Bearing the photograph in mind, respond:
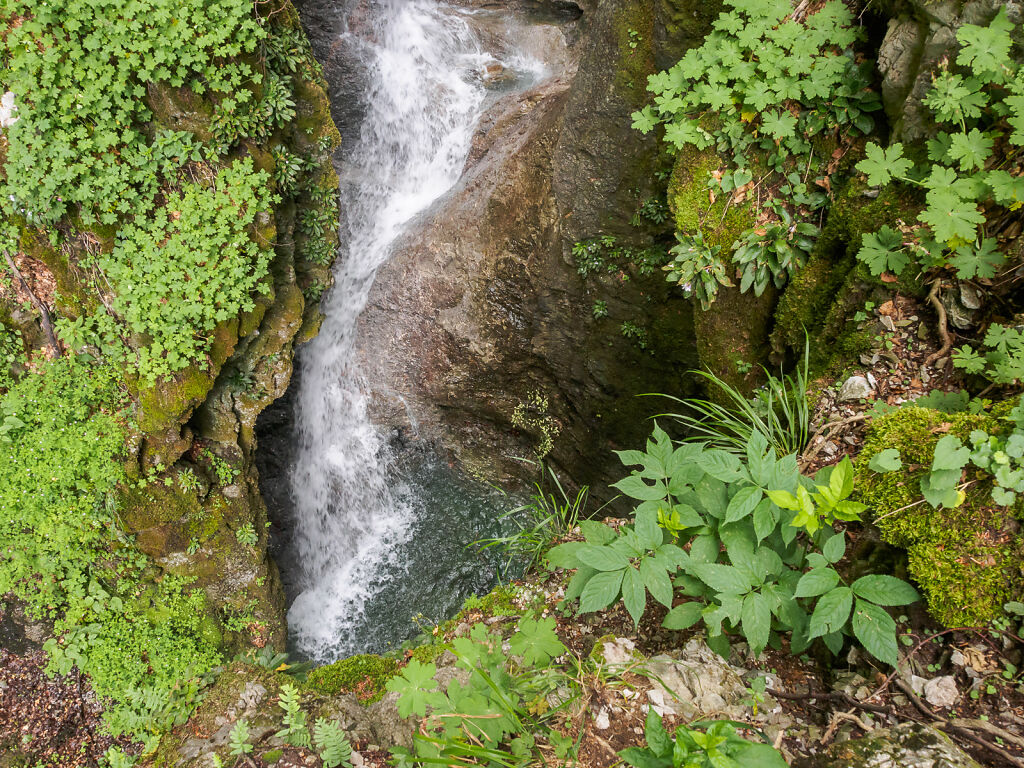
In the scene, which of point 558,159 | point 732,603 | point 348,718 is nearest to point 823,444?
point 732,603

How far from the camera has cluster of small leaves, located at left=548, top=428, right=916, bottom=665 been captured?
1898mm

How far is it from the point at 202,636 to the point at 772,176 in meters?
6.15

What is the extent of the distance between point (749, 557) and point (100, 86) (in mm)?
5220

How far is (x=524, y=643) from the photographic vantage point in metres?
2.27

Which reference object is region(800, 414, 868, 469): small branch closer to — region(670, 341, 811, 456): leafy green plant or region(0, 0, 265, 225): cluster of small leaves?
region(670, 341, 811, 456): leafy green plant

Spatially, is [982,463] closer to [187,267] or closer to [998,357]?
[998,357]

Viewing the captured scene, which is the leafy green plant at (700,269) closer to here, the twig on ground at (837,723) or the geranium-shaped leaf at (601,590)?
the geranium-shaped leaf at (601,590)

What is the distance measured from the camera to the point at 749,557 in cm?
208

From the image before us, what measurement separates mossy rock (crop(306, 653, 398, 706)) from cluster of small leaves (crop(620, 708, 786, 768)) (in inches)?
108

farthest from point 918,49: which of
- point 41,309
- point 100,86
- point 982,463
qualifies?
point 41,309

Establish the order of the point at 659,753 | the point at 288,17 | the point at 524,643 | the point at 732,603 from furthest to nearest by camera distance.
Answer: the point at 288,17 → the point at 524,643 → the point at 732,603 → the point at 659,753

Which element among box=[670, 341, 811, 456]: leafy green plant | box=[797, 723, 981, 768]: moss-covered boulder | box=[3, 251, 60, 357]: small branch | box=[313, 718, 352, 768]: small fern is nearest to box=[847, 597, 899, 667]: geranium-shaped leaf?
box=[797, 723, 981, 768]: moss-covered boulder

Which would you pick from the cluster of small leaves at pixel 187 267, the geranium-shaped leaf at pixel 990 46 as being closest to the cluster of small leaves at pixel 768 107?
the geranium-shaped leaf at pixel 990 46

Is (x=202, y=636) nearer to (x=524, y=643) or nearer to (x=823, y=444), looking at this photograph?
(x=524, y=643)
